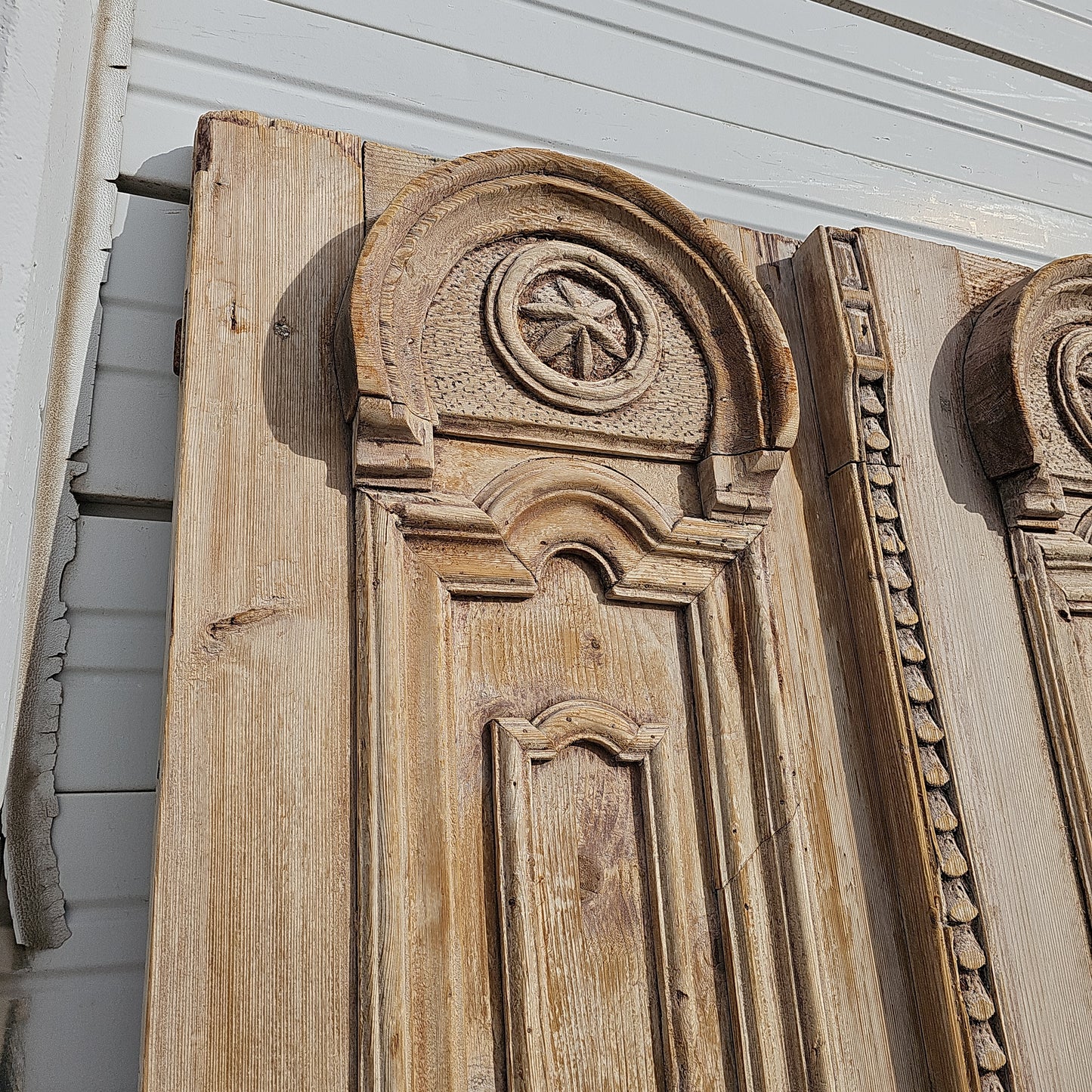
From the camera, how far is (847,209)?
1.40 meters

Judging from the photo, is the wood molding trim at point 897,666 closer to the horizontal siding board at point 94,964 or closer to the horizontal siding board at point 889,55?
the horizontal siding board at point 889,55

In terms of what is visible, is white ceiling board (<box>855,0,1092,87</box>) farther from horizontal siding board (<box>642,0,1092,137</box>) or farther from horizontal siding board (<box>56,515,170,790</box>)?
horizontal siding board (<box>56,515,170,790</box>)

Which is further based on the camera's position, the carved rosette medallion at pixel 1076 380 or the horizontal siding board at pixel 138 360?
the carved rosette medallion at pixel 1076 380

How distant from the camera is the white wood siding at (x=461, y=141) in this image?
2.67 feet

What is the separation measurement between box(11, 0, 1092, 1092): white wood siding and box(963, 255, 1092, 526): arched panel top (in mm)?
256

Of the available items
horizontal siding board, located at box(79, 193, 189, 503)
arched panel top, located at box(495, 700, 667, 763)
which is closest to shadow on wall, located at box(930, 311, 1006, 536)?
arched panel top, located at box(495, 700, 667, 763)

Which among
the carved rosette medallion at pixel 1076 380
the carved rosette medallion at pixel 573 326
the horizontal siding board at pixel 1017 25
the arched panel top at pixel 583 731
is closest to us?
the arched panel top at pixel 583 731

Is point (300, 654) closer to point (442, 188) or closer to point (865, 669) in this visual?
point (442, 188)

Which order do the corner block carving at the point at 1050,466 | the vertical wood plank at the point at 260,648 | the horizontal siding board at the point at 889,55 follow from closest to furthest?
1. the vertical wood plank at the point at 260,648
2. the corner block carving at the point at 1050,466
3. the horizontal siding board at the point at 889,55

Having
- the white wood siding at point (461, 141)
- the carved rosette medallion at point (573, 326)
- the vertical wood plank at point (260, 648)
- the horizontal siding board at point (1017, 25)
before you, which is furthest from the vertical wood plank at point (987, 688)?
the vertical wood plank at point (260, 648)

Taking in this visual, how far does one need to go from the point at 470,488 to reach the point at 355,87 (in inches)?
22.5

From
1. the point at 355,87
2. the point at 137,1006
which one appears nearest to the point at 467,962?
the point at 137,1006

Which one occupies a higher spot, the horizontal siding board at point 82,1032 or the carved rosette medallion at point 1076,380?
the carved rosette medallion at point 1076,380

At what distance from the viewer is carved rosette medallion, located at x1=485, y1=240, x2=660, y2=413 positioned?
0.99 m
